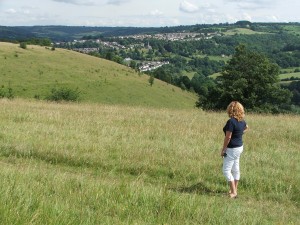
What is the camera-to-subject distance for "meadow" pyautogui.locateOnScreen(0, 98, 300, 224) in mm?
5062

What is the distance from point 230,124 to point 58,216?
4816 mm

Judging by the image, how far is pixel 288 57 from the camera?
179000 millimetres

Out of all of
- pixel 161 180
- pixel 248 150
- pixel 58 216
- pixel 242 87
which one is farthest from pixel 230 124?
pixel 242 87

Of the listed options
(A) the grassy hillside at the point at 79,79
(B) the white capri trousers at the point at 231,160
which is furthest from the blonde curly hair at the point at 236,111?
(A) the grassy hillside at the point at 79,79

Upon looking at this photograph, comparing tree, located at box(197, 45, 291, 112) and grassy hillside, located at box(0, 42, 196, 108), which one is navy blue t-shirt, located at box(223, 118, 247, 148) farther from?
grassy hillside, located at box(0, 42, 196, 108)

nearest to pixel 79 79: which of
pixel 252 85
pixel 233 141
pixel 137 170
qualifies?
pixel 252 85

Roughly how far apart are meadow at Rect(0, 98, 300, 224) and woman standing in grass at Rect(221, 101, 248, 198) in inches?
16.1

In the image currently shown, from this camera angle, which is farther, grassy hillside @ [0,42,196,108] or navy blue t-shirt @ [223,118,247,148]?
grassy hillside @ [0,42,196,108]

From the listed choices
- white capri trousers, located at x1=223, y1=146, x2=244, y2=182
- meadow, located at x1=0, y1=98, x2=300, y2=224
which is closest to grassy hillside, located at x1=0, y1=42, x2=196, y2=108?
meadow, located at x1=0, y1=98, x2=300, y2=224

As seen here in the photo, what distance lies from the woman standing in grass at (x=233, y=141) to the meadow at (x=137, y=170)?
409 millimetres

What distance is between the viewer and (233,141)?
8.16 m

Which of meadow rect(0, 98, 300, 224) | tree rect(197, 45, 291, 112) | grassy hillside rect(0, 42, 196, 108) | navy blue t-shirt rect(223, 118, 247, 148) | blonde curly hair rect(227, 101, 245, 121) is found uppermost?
blonde curly hair rect(227, 101, 245, 121)

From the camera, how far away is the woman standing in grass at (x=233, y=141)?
26.4ft

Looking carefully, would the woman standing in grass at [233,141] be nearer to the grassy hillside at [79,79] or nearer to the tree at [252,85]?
the tree at [252,85]
